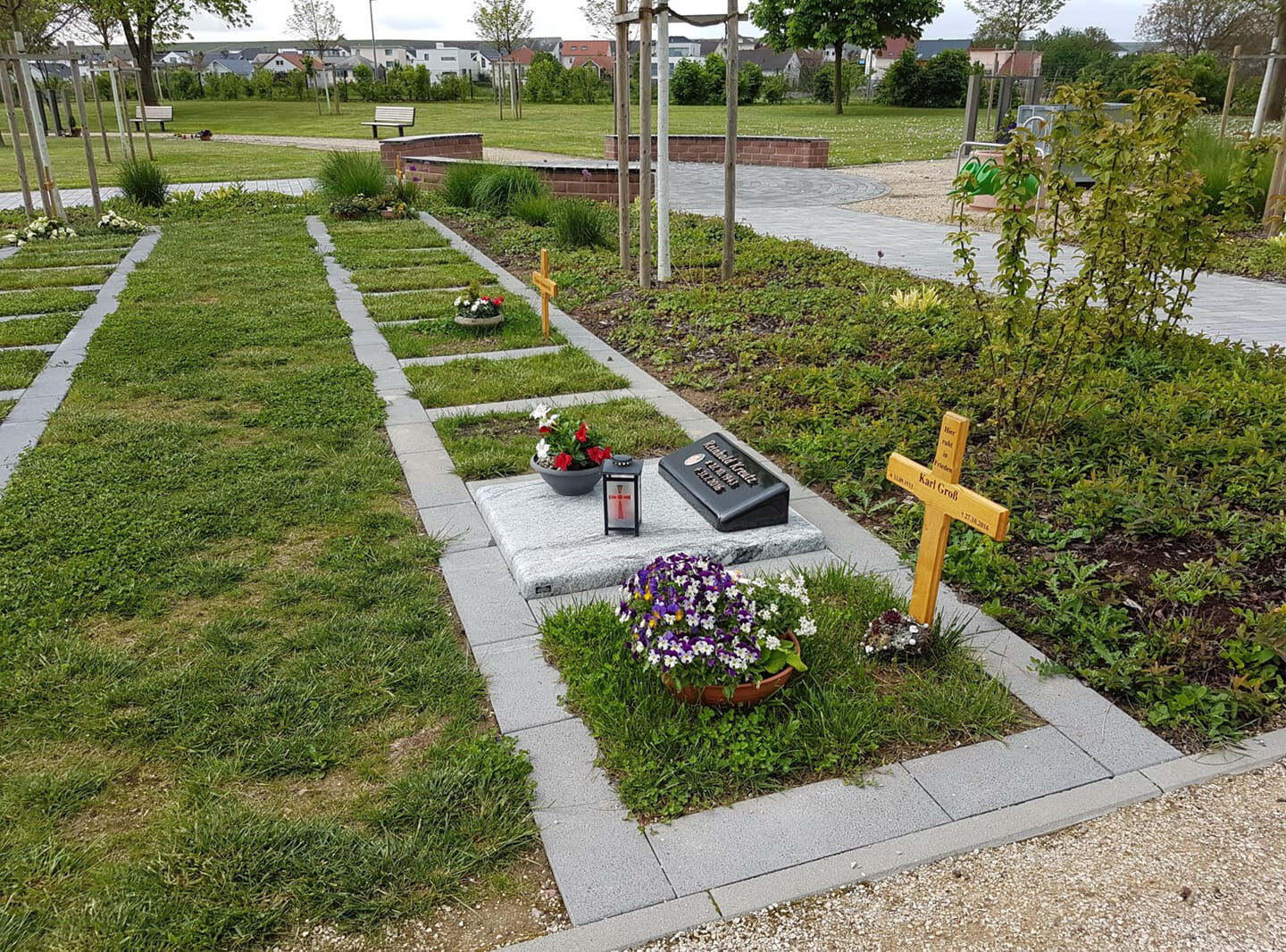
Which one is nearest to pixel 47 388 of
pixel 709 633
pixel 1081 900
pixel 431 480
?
pixel 431 480

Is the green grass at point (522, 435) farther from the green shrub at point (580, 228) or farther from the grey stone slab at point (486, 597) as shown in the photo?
the green shrub at point (580, 228)

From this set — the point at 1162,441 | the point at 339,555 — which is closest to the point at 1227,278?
the point at 1162,441

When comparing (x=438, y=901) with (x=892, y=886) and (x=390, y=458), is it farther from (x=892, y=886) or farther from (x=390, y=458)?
(x=390, y=458)

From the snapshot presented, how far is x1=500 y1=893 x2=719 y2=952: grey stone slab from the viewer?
2.07 m

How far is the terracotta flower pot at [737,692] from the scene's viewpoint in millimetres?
2729

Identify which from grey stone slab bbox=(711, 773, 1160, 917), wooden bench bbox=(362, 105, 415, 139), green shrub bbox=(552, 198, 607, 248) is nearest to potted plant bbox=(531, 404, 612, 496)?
grey stone slab bbox=(711, 773, 1160, 917)

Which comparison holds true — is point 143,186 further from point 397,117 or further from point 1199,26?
point 1199,26

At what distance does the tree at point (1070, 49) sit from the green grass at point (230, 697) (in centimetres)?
4550

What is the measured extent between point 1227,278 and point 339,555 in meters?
Answer: 8.87

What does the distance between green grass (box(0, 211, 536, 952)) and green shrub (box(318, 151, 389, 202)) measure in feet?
28.0

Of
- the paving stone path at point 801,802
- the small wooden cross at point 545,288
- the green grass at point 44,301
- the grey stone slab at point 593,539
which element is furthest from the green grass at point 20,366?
the paving stone path at point 801,802

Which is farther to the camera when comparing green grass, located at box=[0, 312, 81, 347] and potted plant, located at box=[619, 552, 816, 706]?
green grass, located at box=[0, 312, 81, 347]

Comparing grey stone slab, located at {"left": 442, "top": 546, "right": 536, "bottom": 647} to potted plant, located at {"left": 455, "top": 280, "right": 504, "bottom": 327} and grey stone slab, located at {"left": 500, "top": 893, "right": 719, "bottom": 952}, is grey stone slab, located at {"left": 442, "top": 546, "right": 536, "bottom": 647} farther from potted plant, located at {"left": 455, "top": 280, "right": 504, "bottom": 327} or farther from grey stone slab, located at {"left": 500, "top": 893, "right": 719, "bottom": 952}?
potted plant, located at {"left": 455, "top": 280, "right": 504, "bottom": 327}

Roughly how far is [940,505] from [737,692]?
Answer: 0.91 metres
